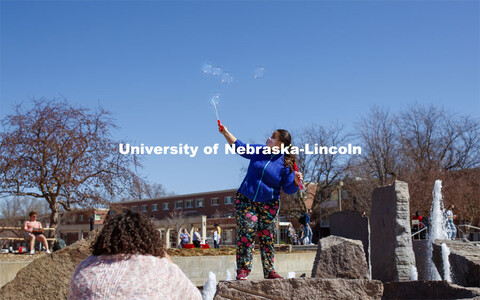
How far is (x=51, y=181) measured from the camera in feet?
59.9

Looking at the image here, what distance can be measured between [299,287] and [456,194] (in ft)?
115

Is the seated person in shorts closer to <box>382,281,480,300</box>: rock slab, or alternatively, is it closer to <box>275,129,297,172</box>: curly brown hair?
<box>382,281,480,300</box>: rock slab

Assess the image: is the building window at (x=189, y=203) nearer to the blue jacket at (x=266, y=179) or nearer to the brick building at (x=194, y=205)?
the brick building at (x=194, y=205)

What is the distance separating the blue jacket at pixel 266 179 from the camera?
5.01 metres

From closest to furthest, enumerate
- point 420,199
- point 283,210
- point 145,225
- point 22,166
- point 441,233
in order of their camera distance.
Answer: point 145,225 → point 22,166 → point 441,233 → point 420,199 → point 283,210

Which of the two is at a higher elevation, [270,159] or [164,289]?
[270,159]

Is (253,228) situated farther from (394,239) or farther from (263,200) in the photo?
(394,239)

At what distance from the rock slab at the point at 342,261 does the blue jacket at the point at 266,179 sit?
6.66 feet

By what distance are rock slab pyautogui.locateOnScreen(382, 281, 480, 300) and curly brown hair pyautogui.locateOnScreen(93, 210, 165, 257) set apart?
132 inches

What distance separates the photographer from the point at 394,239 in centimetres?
978

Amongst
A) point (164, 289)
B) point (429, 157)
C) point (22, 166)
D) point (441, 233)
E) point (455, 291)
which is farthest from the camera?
point (429, 157)

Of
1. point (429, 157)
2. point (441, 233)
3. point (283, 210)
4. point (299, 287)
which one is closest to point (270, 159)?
point (299, 287)

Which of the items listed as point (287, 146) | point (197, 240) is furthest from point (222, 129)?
point (197, 240)

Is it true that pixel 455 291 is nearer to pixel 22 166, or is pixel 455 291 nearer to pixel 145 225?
pixel 145 225
